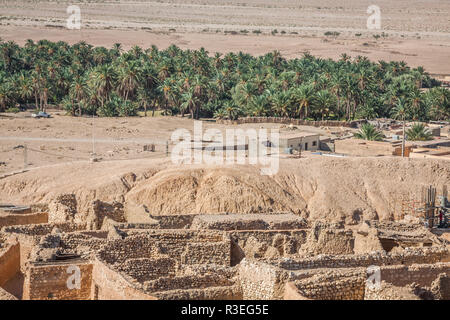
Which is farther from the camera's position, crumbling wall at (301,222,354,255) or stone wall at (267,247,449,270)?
crumbling wall at (301,222,354,255)

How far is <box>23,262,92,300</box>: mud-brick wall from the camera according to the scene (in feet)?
58.7

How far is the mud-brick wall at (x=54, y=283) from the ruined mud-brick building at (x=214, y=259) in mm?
22

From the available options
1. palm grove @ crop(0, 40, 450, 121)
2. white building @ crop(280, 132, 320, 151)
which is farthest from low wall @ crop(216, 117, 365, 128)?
white building @ crop(280, 132, 320, 151)

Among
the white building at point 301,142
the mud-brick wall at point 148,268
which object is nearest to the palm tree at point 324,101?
the white building at point 301,142

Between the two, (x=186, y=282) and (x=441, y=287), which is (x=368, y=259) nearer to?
(x=441, y=287)

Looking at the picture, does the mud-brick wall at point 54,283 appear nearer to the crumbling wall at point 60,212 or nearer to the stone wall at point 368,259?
the stone wall at point 368,259

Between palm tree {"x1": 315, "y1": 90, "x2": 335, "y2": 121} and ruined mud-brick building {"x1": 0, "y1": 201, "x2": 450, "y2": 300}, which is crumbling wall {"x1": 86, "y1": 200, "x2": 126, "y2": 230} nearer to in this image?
ruined mud-brick building {"x1": 0, "y1": 201, "x2": 450, "y2": 300}

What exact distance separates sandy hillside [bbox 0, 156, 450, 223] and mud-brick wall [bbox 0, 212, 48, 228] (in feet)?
16.3

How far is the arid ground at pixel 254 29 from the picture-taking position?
146 meters

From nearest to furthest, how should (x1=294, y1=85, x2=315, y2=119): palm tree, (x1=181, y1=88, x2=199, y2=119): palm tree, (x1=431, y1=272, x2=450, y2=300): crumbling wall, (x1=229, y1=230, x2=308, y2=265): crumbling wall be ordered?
(x1=431, y1=272, x2=450, y2=300): crumbling wall, (x1=229, y1=230, x2=308, y2=265): crumbling wall, (x1=294, y1=85, x2=315, y2=119): palm tree, (x1=181, y1=88, x2=199, y2=119): palm tree

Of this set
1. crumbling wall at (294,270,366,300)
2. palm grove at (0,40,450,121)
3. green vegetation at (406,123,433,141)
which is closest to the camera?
crumbling wall at (294,270,366,300)

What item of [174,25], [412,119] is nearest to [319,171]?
[412,119]

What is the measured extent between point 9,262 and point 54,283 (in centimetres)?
292

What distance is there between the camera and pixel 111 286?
16.3 meters
